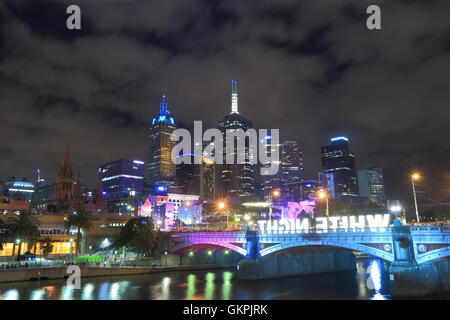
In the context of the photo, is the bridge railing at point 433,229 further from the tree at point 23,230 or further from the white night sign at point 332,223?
the tree at point 23,230

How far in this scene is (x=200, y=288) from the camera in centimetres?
7450

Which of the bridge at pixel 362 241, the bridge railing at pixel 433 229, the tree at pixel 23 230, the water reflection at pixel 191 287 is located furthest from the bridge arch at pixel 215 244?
the bridge railing at pixel 433 229

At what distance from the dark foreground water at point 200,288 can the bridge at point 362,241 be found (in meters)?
7.62

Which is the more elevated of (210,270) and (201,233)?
(201,233)

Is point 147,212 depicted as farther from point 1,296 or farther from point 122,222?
point 1,296

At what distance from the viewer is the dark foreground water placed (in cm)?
6399

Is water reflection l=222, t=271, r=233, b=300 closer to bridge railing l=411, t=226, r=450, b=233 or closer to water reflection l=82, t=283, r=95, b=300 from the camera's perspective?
water reflection l=82, t=283, r=95, b=300

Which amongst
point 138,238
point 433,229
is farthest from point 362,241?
point 138,238

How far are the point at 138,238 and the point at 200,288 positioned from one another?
3804 centimetres

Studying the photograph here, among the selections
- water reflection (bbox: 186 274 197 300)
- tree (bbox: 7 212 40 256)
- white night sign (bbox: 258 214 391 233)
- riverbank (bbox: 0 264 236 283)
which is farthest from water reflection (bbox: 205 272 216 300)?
tree (bbox: 7 212 40 256)

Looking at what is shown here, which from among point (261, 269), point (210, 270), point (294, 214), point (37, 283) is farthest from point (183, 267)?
point (294, 214)

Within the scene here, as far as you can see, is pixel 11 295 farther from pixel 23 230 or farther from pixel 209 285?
pixel 209 285
